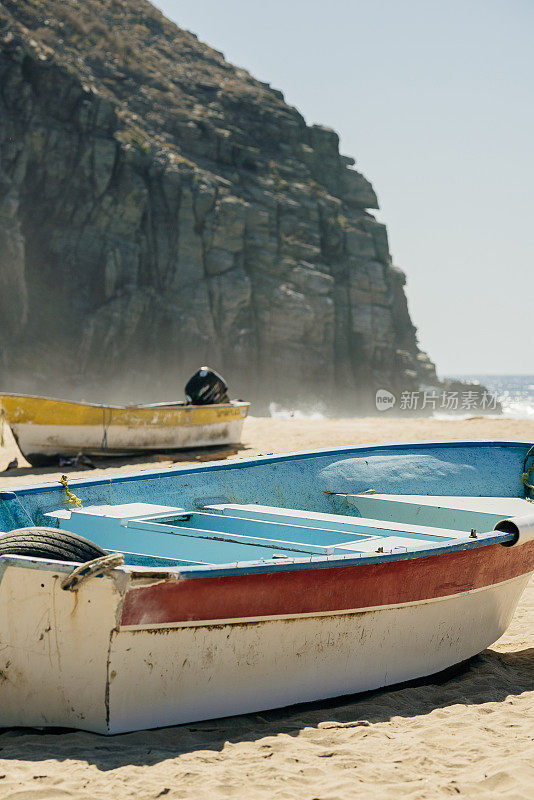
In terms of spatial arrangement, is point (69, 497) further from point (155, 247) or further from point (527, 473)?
point (155, 247)

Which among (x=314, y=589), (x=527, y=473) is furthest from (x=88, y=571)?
(x=527, y=473)

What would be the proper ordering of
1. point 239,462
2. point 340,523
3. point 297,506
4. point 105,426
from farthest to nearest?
point 105,426, point 297,506, point 239,462, point 340,523

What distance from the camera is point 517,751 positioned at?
10.9 feet

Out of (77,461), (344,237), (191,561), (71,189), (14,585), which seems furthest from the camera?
(344,237)

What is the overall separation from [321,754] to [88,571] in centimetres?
133

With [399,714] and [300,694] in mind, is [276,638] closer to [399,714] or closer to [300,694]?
[300,694]

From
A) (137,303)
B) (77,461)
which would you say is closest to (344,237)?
(137,303)

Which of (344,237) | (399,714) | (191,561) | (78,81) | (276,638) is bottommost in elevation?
(399,714)

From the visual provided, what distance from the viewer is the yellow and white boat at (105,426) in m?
11.9

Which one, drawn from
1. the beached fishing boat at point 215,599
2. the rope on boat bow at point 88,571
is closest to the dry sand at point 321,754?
the beached fishing boat at point 215,599

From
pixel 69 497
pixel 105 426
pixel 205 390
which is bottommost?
pixel 69 497

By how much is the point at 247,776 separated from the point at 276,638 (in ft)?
2.56

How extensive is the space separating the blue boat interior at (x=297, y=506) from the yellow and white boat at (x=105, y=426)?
6.44 meters

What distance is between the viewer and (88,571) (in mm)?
3244
